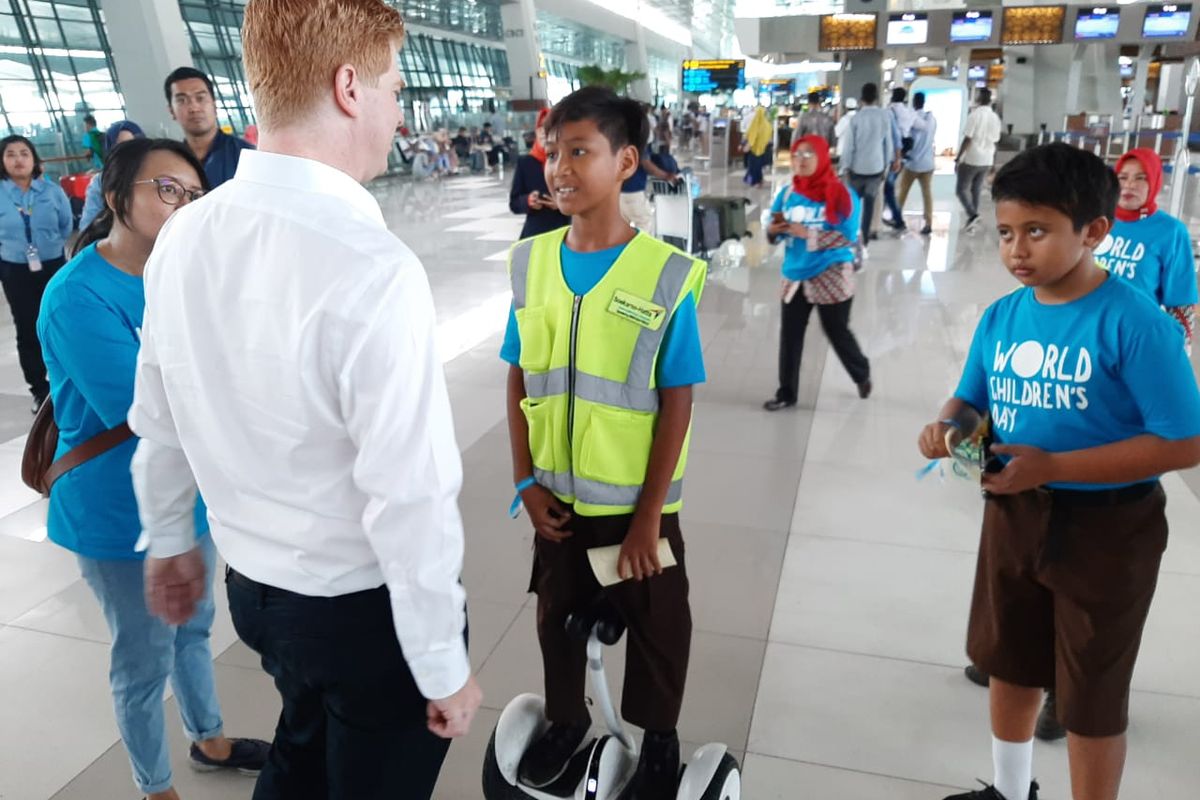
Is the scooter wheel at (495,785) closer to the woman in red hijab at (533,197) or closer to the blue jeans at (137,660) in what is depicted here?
the blue jeans at (137,660)

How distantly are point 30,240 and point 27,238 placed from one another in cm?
2

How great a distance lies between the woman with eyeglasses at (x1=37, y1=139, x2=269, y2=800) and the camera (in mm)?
1781

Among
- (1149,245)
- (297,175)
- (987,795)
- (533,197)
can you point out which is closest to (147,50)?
(533,197)

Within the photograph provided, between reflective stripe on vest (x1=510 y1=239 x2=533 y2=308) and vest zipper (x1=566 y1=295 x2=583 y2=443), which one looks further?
reflective stripe on vest (x1=510 y1=239 x2=533 y2=308)

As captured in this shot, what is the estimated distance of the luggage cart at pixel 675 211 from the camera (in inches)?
324

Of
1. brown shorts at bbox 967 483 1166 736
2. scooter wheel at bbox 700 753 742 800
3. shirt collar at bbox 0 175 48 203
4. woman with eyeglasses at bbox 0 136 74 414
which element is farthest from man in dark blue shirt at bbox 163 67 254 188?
brown shorts at bbox 967 483 1166 736

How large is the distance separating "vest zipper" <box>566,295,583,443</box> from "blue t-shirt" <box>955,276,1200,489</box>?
2.91 feet

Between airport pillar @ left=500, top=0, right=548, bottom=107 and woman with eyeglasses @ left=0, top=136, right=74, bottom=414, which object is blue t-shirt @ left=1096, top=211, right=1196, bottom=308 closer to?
woman with eyeglasses @ left=0, top=136, right=74, bottom=414

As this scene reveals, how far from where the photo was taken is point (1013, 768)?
1.98 meters

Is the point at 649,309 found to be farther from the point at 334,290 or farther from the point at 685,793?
the point at 685,793

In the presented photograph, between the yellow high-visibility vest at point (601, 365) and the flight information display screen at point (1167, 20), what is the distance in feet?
63.5

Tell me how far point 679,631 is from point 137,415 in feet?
3.85

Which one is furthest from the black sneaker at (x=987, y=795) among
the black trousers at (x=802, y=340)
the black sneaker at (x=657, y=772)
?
the black trousers at (x=802, y=340)

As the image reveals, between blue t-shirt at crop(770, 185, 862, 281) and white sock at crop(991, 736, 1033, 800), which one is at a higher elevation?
blue t-shirt at crop(770, 185, 862, 281)
